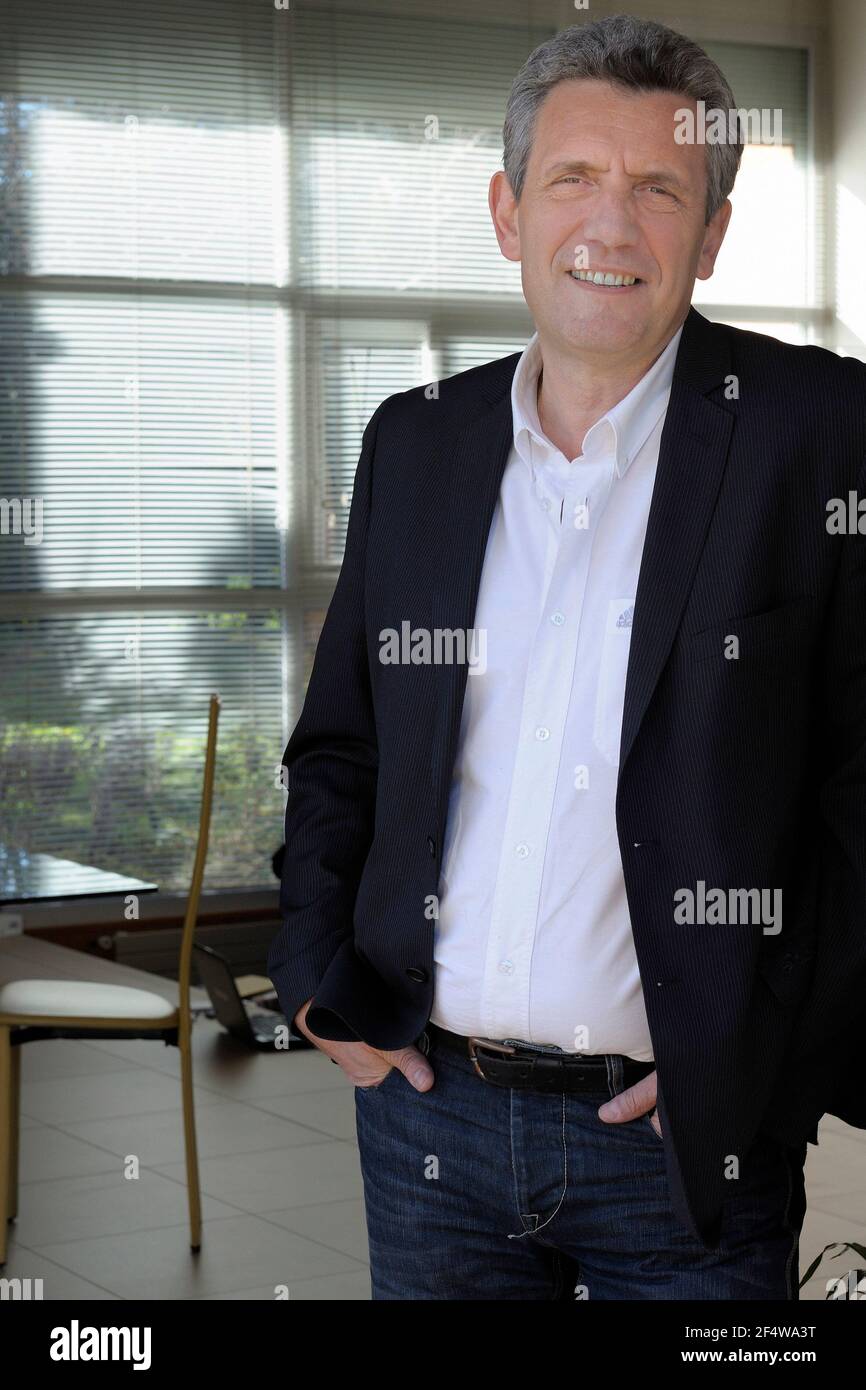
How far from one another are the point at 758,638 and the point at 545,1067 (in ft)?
1.33

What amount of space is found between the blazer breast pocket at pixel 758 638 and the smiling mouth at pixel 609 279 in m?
0.30

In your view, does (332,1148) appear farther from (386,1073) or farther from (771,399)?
(771,399)

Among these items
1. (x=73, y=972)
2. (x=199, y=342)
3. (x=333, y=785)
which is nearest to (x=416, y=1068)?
(x=333, y=785)

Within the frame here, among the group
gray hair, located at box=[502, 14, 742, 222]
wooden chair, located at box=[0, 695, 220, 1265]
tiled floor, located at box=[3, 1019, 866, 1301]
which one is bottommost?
tiled floor, located at box=[3, 1019, 866, 1301]

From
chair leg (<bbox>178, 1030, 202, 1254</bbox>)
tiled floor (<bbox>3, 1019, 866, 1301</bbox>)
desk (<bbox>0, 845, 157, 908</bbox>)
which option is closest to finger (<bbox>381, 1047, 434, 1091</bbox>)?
tiled floor (<bbox>3, 1019, 866, 1301</bbox>)

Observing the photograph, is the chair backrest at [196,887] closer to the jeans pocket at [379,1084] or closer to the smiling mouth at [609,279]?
the jeans pocket at [379,1084]

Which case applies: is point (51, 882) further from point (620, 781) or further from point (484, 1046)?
point (620, 781)

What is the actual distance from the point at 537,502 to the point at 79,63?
18.4 ft

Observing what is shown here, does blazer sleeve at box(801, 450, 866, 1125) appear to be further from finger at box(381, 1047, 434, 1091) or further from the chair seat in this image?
the chair seat

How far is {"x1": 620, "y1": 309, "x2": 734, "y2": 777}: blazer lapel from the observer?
1400 millimetres

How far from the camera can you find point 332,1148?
4.55 metres

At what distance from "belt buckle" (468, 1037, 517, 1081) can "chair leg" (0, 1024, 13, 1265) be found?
2.37 meters

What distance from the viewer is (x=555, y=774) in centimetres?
146

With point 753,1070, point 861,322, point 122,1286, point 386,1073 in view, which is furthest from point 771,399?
point 861,322
